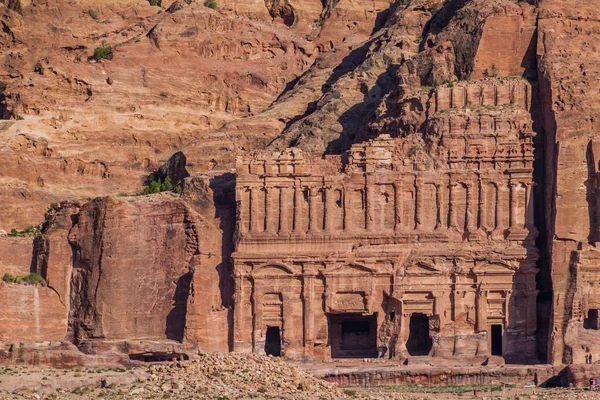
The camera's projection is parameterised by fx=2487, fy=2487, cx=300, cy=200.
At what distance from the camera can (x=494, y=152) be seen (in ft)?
334

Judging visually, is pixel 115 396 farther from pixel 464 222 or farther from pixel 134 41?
pixel 134 41

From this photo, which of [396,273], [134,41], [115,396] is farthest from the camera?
[134,41]

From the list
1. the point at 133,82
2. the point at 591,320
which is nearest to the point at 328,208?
the point at 591,320

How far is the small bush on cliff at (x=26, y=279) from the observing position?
103 m

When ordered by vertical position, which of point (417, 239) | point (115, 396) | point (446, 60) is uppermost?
point (446, 60)


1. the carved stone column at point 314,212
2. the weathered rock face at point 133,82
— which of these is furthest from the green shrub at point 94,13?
the carved stone column at point 314,212

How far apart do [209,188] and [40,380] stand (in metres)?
16.2

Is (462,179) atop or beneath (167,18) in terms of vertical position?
beneath

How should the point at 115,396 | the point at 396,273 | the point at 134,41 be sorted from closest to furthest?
the point at 115,396
the point at 396,273
the point at 134,41

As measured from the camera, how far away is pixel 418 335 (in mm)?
103125

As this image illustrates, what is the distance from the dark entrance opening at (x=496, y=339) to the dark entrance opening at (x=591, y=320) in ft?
12.6

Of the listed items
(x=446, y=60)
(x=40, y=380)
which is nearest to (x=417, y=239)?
(x=446, y=60)

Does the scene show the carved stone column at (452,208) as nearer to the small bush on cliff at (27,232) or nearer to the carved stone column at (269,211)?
the carved stone column at (269,211)

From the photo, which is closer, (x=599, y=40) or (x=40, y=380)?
(x=40, y=380)
